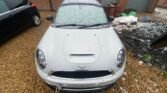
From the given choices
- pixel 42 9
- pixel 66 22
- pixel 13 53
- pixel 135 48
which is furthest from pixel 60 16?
pixel 42 9

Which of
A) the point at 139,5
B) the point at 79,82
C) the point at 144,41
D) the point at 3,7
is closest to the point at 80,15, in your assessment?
the point at 79,82

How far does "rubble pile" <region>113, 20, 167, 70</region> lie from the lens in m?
4.89

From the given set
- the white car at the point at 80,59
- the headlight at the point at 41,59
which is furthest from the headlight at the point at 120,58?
the headlight at the point at 41,59

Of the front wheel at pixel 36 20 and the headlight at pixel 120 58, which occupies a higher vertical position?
the headlight at pixel 120 58

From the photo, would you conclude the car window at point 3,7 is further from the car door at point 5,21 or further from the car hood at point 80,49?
the car hood at point 80,49

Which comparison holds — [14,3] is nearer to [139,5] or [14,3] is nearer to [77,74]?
[77,74]

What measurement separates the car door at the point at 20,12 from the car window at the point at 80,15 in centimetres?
233

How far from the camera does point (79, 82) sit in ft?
9.82

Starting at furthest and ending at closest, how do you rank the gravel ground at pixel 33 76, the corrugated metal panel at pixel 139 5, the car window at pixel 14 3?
1. the corrugated metal panel at pixel 139 5
2. the car window at pixel 14 3
3. the gravel ground at pixel 33 76

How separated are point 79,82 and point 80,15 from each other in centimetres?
193

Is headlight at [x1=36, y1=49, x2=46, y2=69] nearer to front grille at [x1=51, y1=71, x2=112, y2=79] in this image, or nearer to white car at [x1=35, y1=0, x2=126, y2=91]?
white car at [x1=35, y1=0, x2=126, y2=91]

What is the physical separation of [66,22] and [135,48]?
2.34 m

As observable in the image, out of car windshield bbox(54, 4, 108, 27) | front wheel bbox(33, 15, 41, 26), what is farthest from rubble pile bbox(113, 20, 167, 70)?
front wheel bbox(33, 15, 41, 26)

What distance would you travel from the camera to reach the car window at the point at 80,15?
4199 mm
